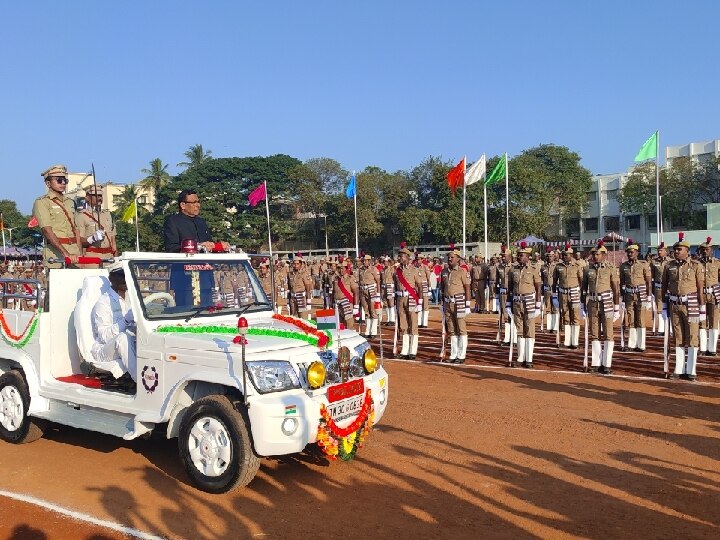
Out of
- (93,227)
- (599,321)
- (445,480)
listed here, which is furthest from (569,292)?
(93,227)

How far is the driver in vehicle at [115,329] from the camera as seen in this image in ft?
21.6

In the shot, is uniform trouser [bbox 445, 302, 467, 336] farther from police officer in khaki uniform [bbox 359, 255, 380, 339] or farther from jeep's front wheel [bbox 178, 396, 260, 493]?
jeep's front wheel [bbox 178, 396, 260, 493]

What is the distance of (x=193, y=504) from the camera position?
18.4ft

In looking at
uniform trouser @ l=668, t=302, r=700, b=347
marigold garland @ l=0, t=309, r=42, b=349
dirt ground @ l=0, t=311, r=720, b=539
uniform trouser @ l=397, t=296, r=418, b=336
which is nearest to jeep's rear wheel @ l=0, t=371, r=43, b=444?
dirt ground @ l=0, t=311, r=720, b=539

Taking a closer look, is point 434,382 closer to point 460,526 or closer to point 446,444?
point 446,444

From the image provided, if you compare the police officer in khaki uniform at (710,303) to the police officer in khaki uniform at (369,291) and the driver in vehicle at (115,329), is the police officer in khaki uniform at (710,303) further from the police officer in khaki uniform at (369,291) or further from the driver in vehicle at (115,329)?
the driver in vehicle at (115,329)

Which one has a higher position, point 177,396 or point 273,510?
point 177,396

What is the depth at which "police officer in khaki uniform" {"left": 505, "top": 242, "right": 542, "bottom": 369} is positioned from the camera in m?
12.5

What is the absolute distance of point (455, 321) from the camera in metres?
13.5

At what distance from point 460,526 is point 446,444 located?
2.19m

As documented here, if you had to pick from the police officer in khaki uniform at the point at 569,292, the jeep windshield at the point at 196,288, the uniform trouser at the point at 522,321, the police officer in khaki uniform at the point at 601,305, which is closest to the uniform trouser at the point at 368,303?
the police officer in khaki uniform at the point at 569,292

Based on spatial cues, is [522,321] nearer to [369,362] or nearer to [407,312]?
[407,312]

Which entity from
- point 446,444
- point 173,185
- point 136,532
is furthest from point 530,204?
point 136,532

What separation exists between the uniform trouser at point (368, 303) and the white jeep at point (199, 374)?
11101 mm
